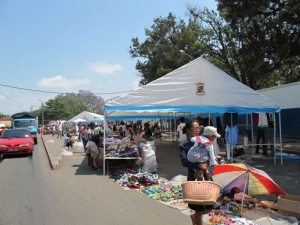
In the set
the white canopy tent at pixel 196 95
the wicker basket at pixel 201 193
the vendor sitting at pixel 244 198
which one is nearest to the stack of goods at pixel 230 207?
the vendor sitting at pixel 244 198

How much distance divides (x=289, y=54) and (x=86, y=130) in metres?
13.4

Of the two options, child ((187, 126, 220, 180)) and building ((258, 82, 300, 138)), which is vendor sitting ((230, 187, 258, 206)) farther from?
building ((258, 82, 300, 138))

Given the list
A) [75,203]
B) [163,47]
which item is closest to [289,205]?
[75,203]

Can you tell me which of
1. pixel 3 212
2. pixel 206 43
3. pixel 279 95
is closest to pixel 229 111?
pixel 3 212

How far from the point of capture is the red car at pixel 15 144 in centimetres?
1675

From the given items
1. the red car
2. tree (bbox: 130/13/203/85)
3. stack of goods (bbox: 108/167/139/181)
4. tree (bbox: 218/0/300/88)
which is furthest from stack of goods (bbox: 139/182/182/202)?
tree (bbox: 130/13/203/85)

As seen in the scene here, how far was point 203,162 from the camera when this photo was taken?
509 centimetres

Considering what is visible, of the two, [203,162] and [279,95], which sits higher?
[279,95]

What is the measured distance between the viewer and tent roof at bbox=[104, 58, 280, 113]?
11.9 metres

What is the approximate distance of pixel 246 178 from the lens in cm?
609

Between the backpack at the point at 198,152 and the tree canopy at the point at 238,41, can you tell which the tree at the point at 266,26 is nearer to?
the tree canopy at the point at 238,41

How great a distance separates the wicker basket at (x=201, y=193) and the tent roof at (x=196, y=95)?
7521 mm

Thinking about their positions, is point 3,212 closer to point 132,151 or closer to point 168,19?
point 132,151

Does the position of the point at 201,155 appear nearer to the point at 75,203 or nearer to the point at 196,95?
the point at 75,203
